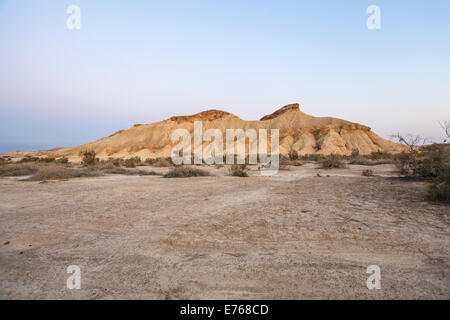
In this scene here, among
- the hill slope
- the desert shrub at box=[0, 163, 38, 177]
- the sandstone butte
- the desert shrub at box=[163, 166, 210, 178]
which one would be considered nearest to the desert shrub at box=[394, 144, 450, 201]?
the desert shrub at box=[163, 166, 210, 178]

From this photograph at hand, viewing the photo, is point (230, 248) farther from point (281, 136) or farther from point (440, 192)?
point (281, 136)

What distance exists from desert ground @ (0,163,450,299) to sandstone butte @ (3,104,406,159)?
39224 millimetres

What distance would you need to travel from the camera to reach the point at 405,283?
2219mm

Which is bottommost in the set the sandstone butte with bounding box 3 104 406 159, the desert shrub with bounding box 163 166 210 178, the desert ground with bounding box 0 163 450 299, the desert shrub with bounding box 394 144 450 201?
the desert ground with bounding box 0 163 450 299

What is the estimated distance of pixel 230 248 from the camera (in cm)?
316

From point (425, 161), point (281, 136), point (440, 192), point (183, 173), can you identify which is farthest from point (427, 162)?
point (281, 136)

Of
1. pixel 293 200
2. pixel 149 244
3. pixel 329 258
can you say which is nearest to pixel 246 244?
pixel 329 258

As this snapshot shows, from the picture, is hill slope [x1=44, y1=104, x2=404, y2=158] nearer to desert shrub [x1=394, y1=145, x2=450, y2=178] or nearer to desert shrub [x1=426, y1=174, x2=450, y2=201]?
desert shrub [x1=394, y1=145, x2=450, y2=178]

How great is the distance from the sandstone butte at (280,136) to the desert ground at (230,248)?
3922 centimetres

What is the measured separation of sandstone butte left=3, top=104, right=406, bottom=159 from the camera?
45.3m

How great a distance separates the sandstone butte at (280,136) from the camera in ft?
149

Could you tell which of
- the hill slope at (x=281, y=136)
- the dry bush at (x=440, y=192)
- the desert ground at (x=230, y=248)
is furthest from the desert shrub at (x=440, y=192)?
the hill slope at (x=281, y=136)

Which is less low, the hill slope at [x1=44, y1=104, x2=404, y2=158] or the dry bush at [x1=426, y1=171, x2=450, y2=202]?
the hill slope at [x1=44, y1=104, x2=404, y2=158]

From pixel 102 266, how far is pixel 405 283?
2.94m
